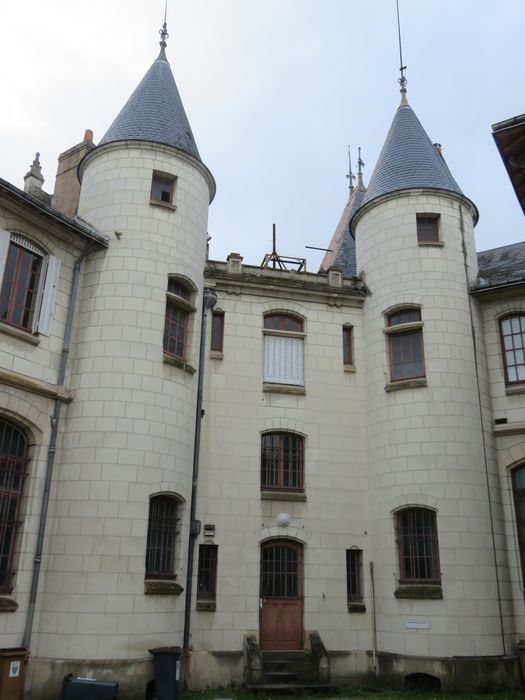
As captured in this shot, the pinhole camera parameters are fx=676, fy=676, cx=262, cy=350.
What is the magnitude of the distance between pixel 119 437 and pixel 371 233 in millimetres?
10242

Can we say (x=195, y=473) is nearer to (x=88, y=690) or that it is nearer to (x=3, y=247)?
(x=88, y=690)

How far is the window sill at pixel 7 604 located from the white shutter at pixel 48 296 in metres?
5.63

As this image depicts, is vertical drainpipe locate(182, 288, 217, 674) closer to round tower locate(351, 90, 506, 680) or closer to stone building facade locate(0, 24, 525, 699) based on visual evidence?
stone building facade locate(0, 24, 525, 699)

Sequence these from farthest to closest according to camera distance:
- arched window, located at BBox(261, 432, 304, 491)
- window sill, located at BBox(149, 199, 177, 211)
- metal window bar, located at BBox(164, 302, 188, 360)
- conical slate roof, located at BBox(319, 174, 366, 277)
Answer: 1. conical slate roof, located at BBox(319, 174, 366, 277)
2. arched window, located at BBox(261, 432, 304, 491)
3. window sill, located at BBox(149, 199, 177, 211)
4. metal window bar, located at BBox(164, 302, 188, 360)

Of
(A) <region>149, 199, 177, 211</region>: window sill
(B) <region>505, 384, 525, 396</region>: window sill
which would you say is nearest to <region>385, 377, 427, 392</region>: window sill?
(B) <region>505, 384, 525, 396</region>: window sill

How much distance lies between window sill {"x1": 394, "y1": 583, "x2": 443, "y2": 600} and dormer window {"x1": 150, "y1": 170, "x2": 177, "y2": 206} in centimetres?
1179

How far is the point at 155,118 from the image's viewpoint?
1923 cm

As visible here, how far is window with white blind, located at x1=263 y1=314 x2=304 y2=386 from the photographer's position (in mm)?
19438

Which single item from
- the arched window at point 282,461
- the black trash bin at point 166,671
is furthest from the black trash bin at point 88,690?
the arched window at point 282,461

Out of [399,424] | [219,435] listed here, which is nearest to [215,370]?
[219,435]

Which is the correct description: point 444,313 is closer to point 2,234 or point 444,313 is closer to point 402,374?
point 402,374

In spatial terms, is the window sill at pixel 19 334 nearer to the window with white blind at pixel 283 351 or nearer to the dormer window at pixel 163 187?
the dormer window at pixel 163 187

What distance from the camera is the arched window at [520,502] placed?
17.5 meters

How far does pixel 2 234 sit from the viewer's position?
14.8 m
